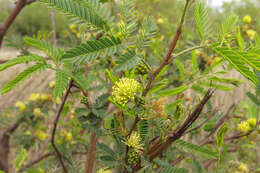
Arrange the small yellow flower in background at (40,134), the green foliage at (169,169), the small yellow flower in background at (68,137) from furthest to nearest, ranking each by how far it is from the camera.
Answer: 1. the small yellow flower in background at (40,134)
2. the small yellow flower in background at (68,137)
3. the green foliage at (169,169)


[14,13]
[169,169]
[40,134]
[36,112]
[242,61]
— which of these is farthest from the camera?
[40,134]

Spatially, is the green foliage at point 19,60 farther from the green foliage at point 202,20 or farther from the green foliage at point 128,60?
the green foliage at point 202,20

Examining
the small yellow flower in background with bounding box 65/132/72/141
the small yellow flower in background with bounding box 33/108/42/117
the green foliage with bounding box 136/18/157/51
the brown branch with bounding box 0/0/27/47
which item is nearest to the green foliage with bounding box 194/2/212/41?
the green foliage with bounding box 136/18/157/51

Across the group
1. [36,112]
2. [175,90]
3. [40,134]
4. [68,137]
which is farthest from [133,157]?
[40,134]

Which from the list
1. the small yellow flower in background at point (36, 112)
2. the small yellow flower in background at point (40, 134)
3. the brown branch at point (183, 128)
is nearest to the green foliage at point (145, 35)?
the brown branch at point (183, 128)

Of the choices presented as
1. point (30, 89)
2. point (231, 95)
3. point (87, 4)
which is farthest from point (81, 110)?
point (30, 89)

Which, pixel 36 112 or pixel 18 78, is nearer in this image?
pixel 18 78

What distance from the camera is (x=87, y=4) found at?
0.28 m

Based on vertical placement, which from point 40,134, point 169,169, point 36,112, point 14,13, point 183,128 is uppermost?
point 14,13

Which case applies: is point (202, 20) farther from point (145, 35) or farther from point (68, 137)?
point (68, 137)

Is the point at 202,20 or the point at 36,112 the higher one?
the point at 202,20

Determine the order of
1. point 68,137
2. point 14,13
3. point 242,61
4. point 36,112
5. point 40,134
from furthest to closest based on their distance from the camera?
point 40,134, point 36,112, point 68,137, point 14,13, point 242,61

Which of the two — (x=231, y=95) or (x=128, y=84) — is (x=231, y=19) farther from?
(x=231, y=95)

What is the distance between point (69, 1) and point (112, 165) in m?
0.28
